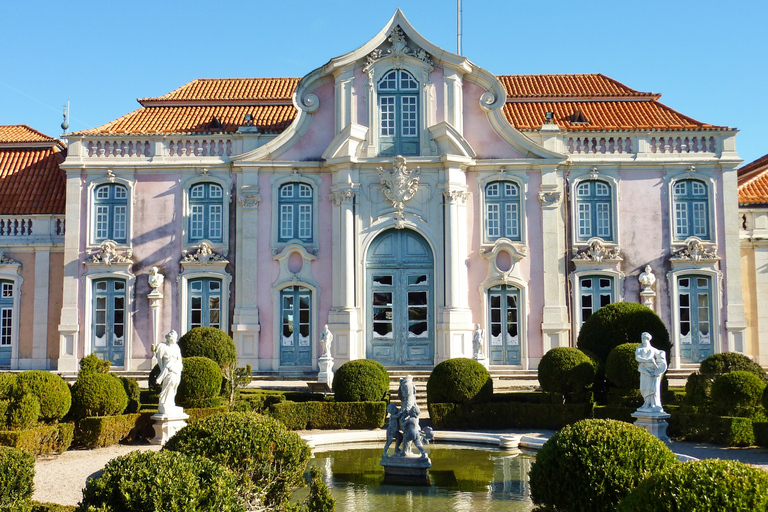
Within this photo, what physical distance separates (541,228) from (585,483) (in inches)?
674

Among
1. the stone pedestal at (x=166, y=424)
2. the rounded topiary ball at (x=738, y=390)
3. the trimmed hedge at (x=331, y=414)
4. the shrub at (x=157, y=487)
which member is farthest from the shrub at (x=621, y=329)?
the shrub at (x=157, y=487)

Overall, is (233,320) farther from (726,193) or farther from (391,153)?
(726,193)

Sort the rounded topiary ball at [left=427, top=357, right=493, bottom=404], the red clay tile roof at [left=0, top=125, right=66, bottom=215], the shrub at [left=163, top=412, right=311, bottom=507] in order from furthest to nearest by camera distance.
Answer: the red clay tile roof at [left=0, top=125, right=66, bottom=215]
the rounded topiary ball at [left=427, top=357, right=493, bottom=404]
the shrub at [left=163, top=412, right=311, bottom=507]

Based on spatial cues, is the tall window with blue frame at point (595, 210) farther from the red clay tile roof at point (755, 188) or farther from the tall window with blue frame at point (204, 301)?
the tall window with blue frame at point (204, 301)

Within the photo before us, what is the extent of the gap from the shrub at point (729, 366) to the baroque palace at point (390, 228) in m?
7.43

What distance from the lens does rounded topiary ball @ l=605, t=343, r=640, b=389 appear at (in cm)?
1709

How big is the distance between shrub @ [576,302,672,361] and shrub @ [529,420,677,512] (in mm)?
10961

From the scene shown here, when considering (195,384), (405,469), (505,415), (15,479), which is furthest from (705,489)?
(195,384)

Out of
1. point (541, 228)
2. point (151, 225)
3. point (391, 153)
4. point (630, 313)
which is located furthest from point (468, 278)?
point (151, 225)

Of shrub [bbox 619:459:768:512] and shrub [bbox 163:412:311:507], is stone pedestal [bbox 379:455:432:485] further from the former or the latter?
shrub [bbox 619:459:768:512]

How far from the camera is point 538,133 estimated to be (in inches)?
990

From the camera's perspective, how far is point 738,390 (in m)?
15.3

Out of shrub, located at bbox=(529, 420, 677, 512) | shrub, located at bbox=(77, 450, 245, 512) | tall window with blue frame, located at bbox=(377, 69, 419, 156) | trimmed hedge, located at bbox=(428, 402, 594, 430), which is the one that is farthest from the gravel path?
tall window with blue frame, located at bbox=(377, 69, 419, 156)

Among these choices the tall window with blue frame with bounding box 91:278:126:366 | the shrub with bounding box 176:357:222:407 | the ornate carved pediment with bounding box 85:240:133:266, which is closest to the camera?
the shrub with bounding box 176:357:222:407
